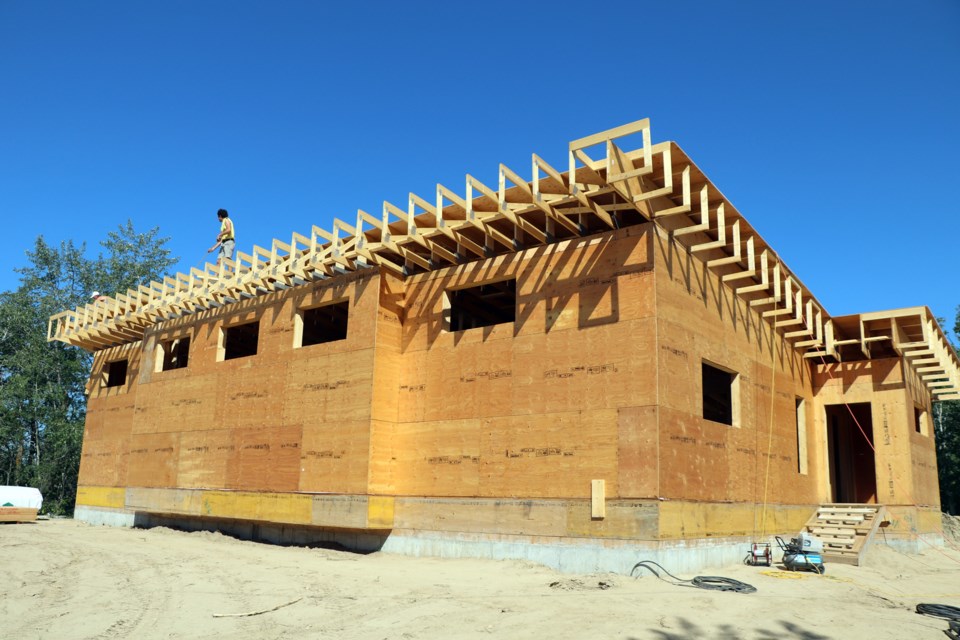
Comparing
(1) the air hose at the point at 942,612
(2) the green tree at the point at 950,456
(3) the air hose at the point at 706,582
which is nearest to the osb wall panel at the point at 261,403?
(3) the air hose at the point at 706,582

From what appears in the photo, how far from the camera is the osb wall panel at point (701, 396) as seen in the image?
13.2 meters

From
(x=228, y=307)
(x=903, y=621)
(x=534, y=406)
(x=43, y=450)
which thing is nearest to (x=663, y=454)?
(x=534, y=406)

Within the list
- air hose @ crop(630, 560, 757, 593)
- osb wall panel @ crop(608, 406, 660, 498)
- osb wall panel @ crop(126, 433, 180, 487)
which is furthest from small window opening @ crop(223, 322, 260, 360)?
air hose @ crop(630, 560, 757, 593)

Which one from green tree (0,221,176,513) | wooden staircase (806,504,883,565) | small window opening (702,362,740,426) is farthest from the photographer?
green tree (0,221,176,513)

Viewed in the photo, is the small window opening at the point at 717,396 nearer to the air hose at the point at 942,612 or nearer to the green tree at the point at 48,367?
the air hose at the point at 942,612

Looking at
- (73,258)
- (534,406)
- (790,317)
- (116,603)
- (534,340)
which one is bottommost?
(116,603)

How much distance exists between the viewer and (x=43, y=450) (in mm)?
37969

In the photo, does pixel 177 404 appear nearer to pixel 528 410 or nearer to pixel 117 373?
pixel 117 373

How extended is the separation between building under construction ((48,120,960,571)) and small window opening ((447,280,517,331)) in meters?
0.08

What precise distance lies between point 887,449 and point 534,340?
11138 mm

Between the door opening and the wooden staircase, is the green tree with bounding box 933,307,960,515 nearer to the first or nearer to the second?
the door opening

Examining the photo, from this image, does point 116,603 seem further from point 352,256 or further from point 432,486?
point 352,256

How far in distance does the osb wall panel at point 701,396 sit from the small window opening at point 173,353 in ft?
47.1

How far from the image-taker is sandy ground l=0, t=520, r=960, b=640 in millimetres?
9055
